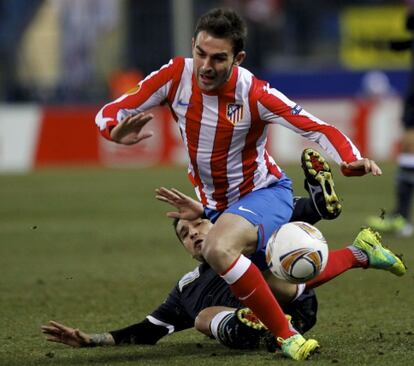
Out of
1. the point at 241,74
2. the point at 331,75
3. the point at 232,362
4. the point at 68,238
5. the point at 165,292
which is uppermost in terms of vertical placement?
the point at 241,74

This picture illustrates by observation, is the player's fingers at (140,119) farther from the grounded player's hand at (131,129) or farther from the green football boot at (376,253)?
the green football boot at (376,253)

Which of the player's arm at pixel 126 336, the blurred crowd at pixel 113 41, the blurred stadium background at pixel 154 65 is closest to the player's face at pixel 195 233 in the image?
the player's arm at pixel 126 336

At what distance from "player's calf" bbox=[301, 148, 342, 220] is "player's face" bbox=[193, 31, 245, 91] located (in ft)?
2.09

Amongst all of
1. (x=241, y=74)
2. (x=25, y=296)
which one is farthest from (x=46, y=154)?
(x=241, y=74)

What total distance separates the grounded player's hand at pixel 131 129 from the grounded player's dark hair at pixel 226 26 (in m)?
0.55

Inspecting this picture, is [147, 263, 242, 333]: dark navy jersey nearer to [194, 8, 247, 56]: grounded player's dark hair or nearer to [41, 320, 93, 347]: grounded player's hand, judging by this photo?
[41, 320, 93, 347]: grounded player's hand

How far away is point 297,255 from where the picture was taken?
629cm

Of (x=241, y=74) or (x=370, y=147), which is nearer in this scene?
(x=241, y=74)

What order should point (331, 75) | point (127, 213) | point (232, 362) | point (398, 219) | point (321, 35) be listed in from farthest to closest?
1. point (321, 35)
2. point (331, 75)
3. point (127, 213)
4. point (398, 219)
5. point (232, 362)


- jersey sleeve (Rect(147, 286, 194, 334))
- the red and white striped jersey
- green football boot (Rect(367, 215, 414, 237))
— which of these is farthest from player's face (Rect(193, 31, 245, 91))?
green football boot (Rect(367, 215, 414, 237))

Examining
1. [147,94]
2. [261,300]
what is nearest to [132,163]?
[147,94]

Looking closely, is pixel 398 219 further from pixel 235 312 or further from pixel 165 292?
pixel 235 312

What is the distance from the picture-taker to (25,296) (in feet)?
29.6

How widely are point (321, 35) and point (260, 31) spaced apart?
2047 millimetres
